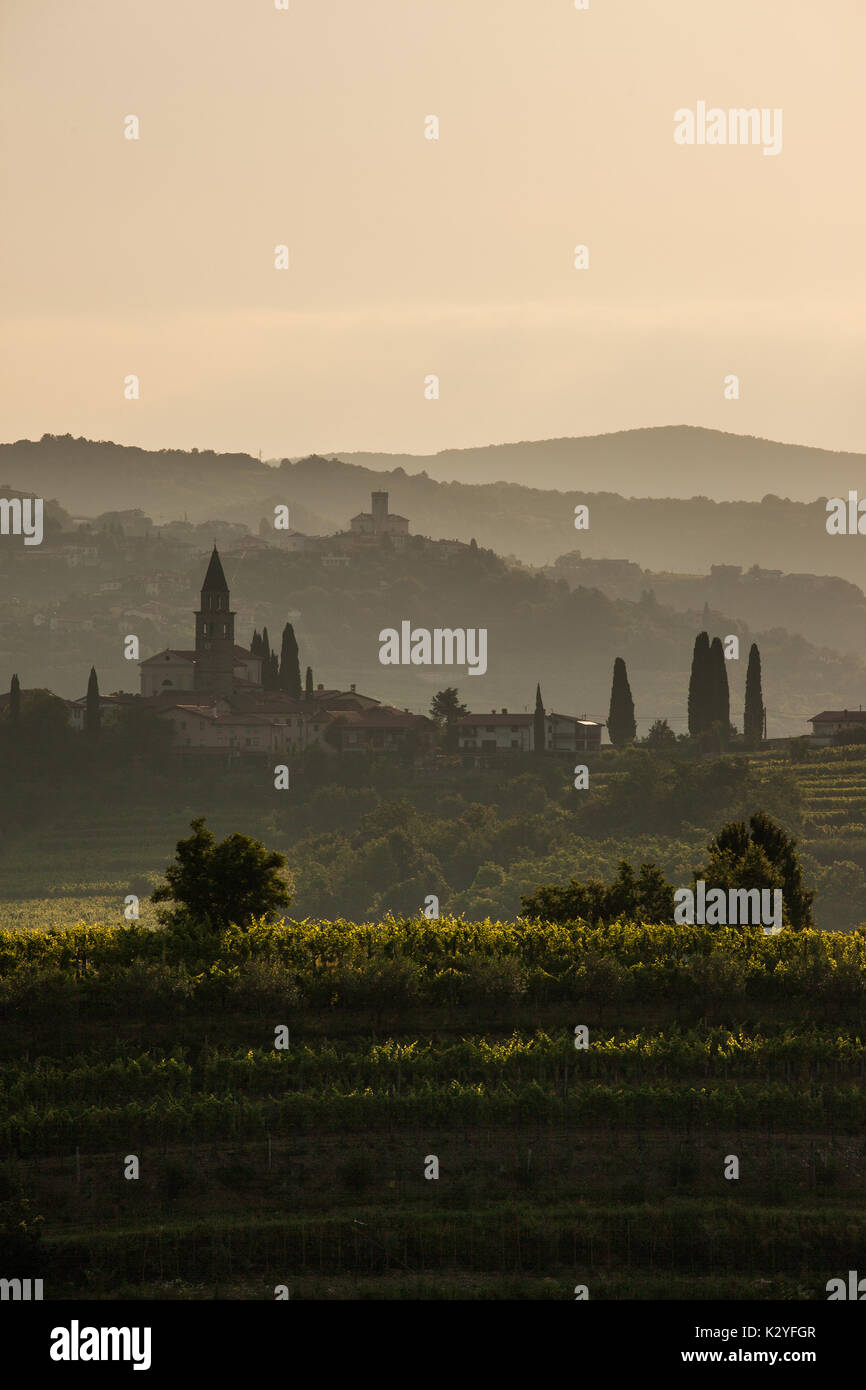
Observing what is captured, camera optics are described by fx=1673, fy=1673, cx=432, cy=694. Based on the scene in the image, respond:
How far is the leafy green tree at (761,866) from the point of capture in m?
53.7

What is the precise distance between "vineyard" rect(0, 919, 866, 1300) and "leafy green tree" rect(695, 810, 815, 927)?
5873 mm

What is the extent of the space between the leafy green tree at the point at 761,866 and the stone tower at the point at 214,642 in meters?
93.7

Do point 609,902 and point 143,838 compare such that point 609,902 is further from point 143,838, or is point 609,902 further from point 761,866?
point 143,838

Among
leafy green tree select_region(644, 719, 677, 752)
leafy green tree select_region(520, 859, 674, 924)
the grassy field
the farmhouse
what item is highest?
the farmhouse

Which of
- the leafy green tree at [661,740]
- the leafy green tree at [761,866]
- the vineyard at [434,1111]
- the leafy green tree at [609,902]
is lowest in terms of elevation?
the vineyard at [434,1111]

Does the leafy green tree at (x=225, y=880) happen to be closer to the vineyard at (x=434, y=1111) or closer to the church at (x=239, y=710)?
the vineyard at (x=434, y=1111)

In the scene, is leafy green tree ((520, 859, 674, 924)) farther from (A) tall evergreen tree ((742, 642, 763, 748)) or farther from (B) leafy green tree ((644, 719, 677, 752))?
(A) tall evergreen tree ((742, 642, 763, 748))

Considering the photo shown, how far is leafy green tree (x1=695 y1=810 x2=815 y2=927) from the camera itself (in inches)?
2112

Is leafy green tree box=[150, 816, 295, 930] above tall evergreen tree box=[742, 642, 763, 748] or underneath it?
underneath

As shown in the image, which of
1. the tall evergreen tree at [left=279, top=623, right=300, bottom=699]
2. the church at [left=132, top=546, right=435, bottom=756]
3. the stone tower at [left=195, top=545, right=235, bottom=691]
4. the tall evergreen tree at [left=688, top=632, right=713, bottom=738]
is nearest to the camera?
the tall evergreen tree at [left=688, top=632, right=713, bottom=738]

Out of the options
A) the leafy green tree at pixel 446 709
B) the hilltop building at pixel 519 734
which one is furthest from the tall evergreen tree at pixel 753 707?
the leafy green tree at pixel 446 709

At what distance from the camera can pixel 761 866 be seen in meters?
54.1

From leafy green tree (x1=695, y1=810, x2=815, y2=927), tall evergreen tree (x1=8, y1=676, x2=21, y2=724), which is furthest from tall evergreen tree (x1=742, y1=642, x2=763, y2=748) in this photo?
leafy green tree (x1=695, y1=810, x2=815, y2=927)
